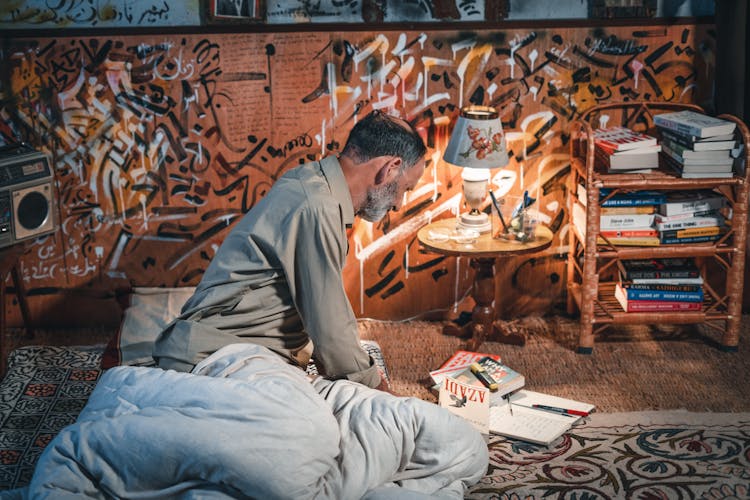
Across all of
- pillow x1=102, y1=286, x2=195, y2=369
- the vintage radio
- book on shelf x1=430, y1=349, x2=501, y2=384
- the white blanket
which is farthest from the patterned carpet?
the vintage radio

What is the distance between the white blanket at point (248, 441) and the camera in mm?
1967

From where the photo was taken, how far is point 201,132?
360cm

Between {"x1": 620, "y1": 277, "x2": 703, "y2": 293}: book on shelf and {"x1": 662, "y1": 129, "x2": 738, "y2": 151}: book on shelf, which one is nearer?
{"x1": 662, "y1": 129, "x2": 738, "y2": 151}: book on shelf

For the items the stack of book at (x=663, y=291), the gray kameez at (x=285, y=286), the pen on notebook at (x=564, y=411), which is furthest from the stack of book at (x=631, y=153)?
the gray kameez at (x=285, y=286)

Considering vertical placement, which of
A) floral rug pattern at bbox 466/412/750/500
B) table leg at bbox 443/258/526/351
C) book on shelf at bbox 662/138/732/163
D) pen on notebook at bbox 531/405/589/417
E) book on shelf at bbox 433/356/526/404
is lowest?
floral rug pattern at bbox 466/412/750/500

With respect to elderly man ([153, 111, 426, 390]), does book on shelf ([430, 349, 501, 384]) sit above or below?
below

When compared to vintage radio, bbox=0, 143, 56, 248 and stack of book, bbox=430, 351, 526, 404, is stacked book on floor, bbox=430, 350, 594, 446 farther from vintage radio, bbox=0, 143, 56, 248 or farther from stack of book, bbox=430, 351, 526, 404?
vintage radio, bbox=0, 143, 56, 248

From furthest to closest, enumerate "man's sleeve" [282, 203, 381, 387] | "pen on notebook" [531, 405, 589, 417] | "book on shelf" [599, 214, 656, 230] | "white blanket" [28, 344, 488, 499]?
1. "book on shelf" [599, 214, 656, 230]
2. "pen on notebook" [531, 405, 589, 417]
3. "man's sleeve" [282, 203, 381, 387]
4. "white blanket" [28, 344, 488, 499]

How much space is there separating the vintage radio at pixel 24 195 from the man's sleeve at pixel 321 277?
1417mm

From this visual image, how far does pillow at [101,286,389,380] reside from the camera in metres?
3.09

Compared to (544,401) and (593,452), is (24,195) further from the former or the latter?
(593,452)

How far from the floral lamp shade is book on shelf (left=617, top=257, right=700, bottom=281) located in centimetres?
69

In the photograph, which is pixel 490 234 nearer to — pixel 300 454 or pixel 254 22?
pixel 254 22

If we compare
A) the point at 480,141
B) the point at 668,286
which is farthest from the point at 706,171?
the point at 480,141
